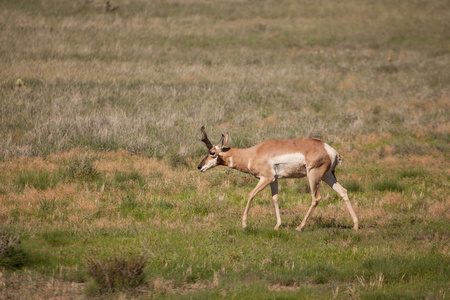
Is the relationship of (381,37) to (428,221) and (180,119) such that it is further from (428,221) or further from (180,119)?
(428,221)

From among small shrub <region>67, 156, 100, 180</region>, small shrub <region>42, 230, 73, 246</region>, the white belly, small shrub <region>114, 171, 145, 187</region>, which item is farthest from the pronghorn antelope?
small shrub <region>67, 156, 100, 180</region>

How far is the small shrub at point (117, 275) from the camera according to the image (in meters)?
6.69

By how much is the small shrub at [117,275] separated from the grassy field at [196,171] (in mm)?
25

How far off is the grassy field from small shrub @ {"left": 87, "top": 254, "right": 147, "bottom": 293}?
0.08ft

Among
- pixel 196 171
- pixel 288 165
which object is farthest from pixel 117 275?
pixel 196 171

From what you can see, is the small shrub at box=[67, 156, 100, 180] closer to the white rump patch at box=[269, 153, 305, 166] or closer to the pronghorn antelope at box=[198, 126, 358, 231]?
the pronghorn antelope at box=[198, 126, 358, 231]

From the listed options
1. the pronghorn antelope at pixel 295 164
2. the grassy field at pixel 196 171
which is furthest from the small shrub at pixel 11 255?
the pronghorn antelope at pixel 295 164

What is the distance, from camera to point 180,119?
19.7 meters

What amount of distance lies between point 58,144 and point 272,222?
7774mm

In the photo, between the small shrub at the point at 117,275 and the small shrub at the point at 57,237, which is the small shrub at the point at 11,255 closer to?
the small shrub at the point at 57,237

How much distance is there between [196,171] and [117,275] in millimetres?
7427

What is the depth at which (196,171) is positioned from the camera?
14125 millimetres

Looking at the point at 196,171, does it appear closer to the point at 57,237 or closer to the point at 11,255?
the point at 57,237

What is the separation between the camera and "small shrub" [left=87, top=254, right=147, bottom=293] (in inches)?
263
